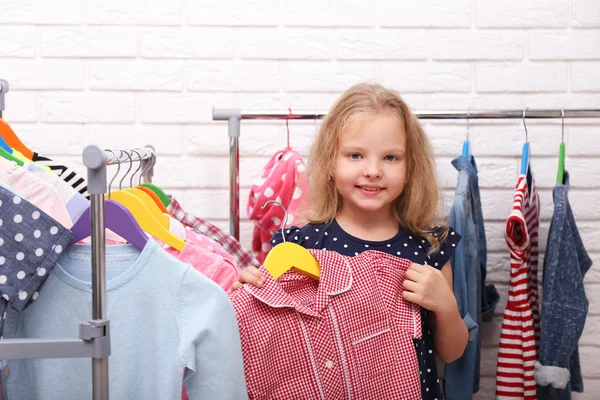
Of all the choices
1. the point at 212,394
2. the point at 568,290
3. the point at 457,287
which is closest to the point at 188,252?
the point at 212,394

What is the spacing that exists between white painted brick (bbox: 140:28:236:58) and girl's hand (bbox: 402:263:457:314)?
1090 mm

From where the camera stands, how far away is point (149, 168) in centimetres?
207

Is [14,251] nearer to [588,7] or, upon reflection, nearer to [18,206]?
[18,206]

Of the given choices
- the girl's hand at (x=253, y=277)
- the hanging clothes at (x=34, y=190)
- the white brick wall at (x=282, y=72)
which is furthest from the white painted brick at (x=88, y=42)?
the girl's hand at (x=253, y=277)

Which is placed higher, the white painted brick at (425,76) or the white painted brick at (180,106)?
the white painted brick at (425,76)

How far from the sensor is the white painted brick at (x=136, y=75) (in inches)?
94.3

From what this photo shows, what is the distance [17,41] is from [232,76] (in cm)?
68

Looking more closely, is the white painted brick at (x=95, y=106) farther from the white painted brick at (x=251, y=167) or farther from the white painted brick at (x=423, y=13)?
the white painted brick at (x=423, y=13)

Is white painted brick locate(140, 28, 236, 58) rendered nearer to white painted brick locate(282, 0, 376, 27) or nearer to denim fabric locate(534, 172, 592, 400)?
white painted brick locate(282, 0, 376, 27)

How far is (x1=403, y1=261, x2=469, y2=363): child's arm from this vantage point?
1601 mm

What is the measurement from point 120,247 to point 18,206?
0.22m

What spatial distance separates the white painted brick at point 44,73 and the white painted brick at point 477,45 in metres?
1.13

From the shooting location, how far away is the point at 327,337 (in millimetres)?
1493

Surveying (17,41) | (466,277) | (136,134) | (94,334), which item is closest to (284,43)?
(136,134)
